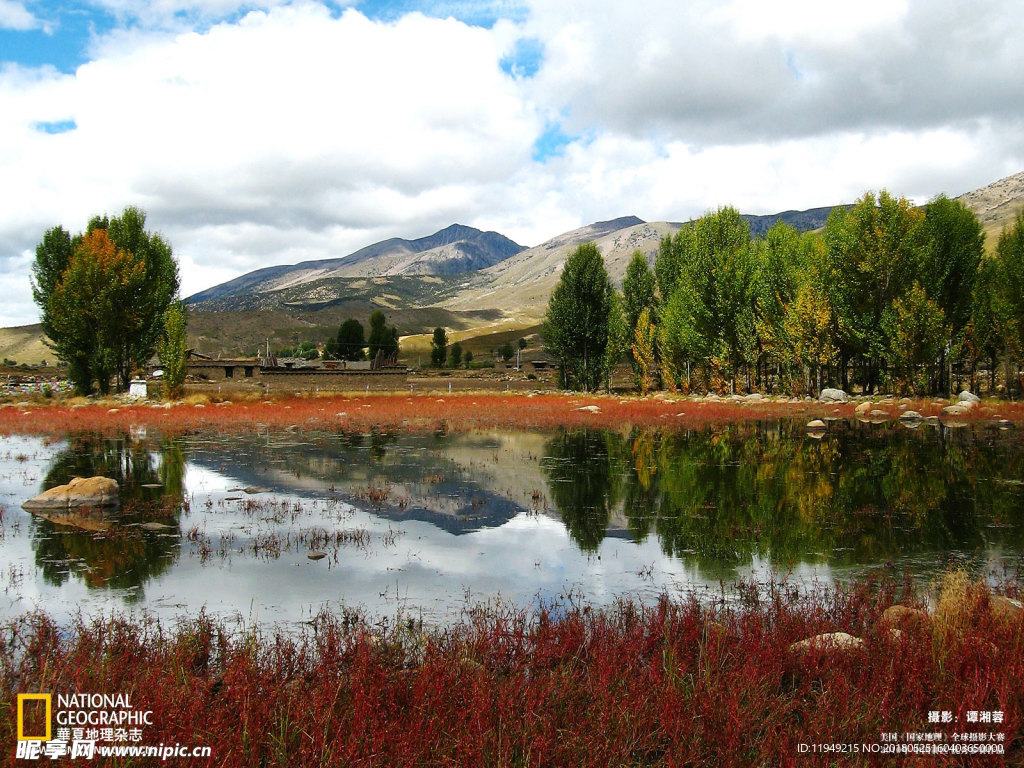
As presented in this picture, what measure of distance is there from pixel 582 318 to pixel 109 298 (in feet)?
137

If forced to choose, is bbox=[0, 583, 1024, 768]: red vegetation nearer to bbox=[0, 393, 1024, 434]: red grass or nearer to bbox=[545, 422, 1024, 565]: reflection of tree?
bbox=[545, 422, 1024, 565]: reflection of tree

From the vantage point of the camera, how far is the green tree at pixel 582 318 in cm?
6650

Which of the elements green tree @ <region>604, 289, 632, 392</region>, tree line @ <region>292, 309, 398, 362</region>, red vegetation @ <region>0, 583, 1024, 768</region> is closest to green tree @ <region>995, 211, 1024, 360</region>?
green tree @ <region>604, 289, 632, 392</region>

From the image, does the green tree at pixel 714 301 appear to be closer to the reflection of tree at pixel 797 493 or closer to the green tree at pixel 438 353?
the reflection of tree at pixel 797 493

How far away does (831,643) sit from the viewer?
20.4ft

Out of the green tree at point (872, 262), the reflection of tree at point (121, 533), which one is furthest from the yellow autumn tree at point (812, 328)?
the reflection of tree at point (121, 533)

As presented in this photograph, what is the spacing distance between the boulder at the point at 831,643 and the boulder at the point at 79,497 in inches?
562

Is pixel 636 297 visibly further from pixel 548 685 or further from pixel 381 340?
pixel 381 340

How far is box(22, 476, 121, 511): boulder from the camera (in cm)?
1432

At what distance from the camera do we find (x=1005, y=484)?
648 inches

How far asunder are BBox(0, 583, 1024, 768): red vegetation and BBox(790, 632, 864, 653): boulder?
83mm

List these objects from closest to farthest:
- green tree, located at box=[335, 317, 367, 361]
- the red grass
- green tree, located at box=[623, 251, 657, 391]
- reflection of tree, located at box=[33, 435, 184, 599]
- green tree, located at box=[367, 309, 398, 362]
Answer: reflection of tree, located at box=[33, 435, 184, 599]
the red grass
green tree, located at box=[623, 251, 657, 391]
green tree, located at box=[367, 309, 398, 362]
green tree, located at box=[335, 317, 367, 361]

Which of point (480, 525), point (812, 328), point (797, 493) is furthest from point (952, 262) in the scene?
point (480, 525)

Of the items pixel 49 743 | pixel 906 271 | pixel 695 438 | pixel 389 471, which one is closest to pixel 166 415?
pixel 389 471
